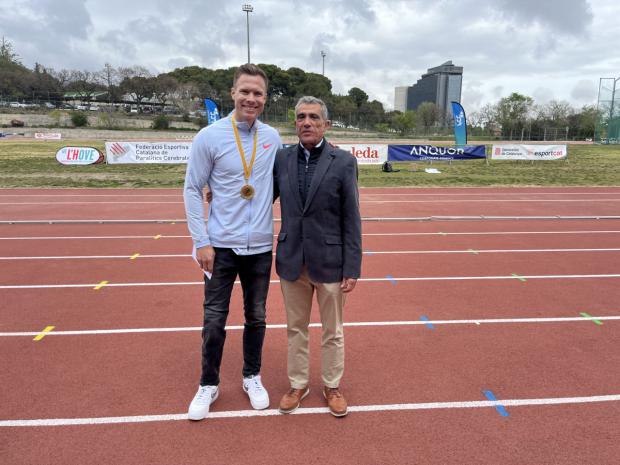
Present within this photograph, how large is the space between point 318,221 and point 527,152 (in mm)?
24455

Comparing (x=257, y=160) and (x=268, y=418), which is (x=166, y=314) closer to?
(x=268, y=418)

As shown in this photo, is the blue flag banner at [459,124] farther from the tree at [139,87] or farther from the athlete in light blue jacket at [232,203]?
the tree at [139,87]

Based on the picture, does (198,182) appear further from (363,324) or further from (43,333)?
(43,333)

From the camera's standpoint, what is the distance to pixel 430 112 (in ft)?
241

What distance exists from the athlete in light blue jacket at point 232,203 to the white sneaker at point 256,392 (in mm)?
283

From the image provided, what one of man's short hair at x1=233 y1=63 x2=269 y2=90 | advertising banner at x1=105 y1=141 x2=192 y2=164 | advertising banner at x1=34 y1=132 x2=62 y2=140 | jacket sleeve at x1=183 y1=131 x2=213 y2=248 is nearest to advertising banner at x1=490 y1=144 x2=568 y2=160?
Result: advertising banner at x1=105 y1=141 x2=192 y2=164

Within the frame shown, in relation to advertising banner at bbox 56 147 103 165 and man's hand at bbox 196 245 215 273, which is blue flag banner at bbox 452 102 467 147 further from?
man's hand at bbox 196 245 215 273

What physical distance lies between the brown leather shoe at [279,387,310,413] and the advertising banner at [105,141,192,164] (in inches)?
697

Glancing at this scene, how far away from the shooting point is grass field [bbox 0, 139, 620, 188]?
655 inches

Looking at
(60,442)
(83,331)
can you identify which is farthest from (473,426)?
(83,331)

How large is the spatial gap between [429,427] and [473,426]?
289 millimetres

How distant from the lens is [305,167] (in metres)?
2.70

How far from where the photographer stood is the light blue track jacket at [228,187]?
2635mm

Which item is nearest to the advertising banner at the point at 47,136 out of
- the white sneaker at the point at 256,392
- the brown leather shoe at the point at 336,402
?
the white sneaker at the point at 256,392
